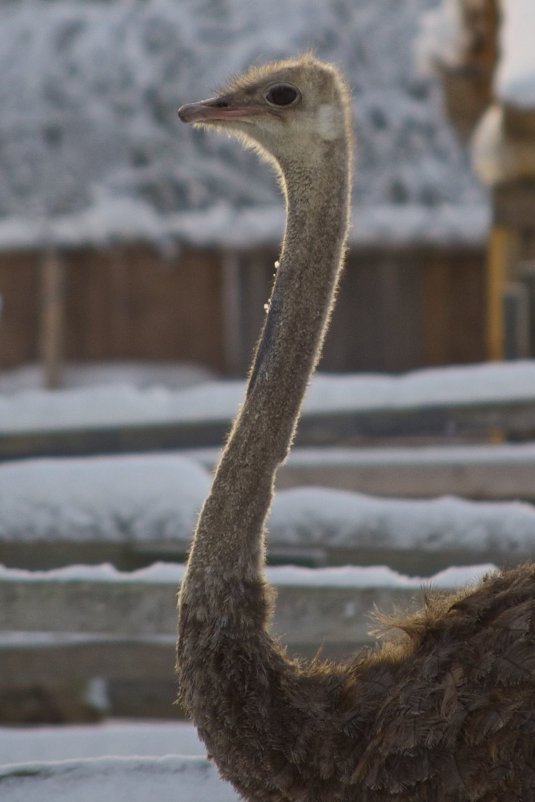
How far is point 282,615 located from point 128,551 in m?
0.74

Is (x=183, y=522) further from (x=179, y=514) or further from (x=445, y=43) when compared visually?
(x=445, y=43)

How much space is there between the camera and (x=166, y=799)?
2.65 metres

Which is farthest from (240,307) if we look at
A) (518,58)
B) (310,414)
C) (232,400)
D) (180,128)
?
(310,414)

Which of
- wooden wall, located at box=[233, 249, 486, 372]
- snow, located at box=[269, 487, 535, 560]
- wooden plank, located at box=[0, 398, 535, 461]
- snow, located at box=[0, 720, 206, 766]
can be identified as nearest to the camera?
snow, located at box=[0, 720, 206, 766]

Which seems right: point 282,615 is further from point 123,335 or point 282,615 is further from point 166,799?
point 123,335

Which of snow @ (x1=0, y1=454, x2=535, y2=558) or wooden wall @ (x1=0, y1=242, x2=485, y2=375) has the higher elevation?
wooden wall @ (x1=0, y1=242, x2=485, y2=375)

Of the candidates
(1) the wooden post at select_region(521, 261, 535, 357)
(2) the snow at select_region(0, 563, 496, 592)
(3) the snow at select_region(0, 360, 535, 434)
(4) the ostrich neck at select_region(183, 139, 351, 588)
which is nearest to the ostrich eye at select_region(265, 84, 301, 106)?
(4) the ostrich neck at select_region(183, 139, 351, 588)

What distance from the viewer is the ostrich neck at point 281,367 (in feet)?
8.25

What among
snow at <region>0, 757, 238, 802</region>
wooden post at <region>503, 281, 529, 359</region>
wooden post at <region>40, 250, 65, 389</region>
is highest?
wooden post at <region>40, 250, 65, 389</region>

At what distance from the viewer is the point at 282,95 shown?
2.57 m

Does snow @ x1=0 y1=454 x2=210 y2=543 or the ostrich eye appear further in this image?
snow @ x1=0 y1=454 x2=210 y2=543

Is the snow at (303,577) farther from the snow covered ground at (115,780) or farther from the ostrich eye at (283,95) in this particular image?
the ostrich eye at (283,95)

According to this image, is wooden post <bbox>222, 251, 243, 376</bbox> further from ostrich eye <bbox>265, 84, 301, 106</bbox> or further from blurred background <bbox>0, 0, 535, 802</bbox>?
ostrich eye <bbox>265, 84, 301, 106</bbox>

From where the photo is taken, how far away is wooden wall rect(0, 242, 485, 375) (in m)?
17.0
